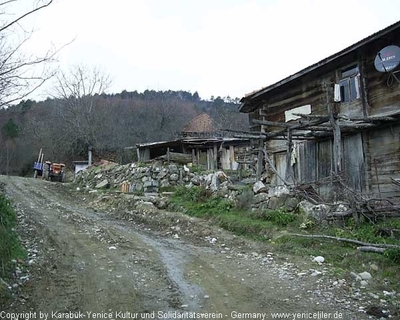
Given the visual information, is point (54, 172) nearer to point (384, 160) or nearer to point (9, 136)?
point (9, 136)

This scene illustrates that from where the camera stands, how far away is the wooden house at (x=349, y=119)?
1061 centimetres

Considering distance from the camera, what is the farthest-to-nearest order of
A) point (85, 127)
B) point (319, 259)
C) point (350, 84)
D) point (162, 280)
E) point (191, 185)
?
point (85, 127) → point (191, 185) → point (350, 84) → point (319, 259) → point (162, 280)

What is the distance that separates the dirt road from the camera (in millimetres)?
4848

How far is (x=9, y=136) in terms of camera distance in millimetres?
41406

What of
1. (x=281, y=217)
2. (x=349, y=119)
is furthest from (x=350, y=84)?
(x=281, y=217)

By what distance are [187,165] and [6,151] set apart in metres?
27.7

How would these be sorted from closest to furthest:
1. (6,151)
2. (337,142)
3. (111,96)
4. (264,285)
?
1. (264,285)
2. (337,142)
3. (6,151)
4. (111,96)

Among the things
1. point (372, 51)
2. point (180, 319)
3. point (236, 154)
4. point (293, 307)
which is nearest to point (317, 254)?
point (293, 307)

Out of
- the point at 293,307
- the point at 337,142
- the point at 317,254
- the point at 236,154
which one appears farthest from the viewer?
the point at 236,154

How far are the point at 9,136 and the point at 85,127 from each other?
10494mm

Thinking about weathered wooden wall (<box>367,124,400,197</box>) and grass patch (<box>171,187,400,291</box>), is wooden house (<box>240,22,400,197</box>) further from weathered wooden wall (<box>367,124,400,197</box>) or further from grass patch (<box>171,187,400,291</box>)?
grass patch (<box>171,187,400,291</box>)

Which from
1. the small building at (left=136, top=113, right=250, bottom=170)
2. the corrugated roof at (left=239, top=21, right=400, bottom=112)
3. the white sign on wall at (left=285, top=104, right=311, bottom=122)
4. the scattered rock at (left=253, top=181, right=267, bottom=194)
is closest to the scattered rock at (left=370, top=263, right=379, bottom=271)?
the scattered rock at (left=253, top=181, right=267, bottom=194)

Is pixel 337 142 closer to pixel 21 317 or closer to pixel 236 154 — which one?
pixel 21 317

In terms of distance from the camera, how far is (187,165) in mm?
21203
